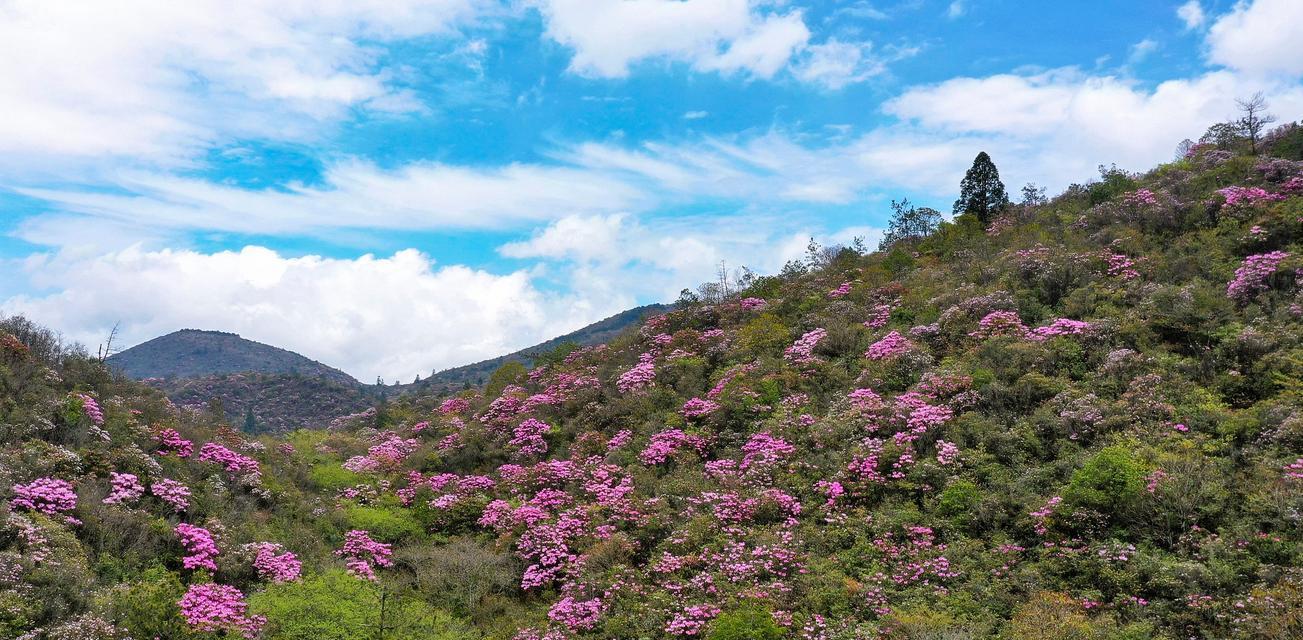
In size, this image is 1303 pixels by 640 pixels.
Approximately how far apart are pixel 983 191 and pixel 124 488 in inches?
1852

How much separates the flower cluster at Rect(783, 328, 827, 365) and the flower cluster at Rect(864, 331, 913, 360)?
2309 mm

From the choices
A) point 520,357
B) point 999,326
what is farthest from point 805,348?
point 520,357

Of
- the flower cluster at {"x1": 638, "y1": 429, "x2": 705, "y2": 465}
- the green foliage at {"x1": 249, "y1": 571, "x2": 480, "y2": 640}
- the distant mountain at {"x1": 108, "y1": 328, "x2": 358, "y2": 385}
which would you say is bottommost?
the green foliage at {"x1": 249, "y1": 571, "x2": 480, "y2": 640}

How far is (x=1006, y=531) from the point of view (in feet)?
55.7

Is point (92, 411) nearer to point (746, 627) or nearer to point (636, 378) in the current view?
point (636, 378)

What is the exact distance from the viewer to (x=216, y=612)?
16953 millimetres

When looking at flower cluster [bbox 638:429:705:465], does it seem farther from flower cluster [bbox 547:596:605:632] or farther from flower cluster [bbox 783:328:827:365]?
flower cluster [bbox 547:596:605:632]

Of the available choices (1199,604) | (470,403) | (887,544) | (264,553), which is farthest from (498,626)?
(470,403)

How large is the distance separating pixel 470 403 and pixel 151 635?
81.6ft

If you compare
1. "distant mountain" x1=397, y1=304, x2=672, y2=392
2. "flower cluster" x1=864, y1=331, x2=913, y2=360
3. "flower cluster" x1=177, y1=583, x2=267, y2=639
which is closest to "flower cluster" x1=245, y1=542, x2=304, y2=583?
"flower cluster" x1=177, y1=583, x2=267, y2=639

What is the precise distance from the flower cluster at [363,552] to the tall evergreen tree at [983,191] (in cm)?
3992

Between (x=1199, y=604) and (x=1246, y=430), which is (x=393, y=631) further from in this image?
(x=1246, y=430)

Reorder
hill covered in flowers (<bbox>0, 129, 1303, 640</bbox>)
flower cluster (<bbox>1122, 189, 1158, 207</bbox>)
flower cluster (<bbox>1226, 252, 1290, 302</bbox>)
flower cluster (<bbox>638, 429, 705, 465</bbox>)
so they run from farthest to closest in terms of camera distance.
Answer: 1. flower cluster (<bbox>1122, 189, 1158, 207</bbox>)
2. flower cluster (<bbox>638, 429, 705, 465</bbox>)
3. flower cluster (<bbox>1226, 252, 1290, 302</bbox>)
4. hill covered in flowers (<bbox>0, 129, 1303, 640</bbox>)

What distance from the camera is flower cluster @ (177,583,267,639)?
16625mm
